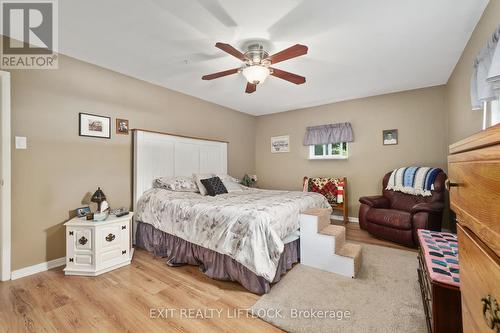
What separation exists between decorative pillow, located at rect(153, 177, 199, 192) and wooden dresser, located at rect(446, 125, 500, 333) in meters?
3.17

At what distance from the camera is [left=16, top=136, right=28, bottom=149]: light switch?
2.32m

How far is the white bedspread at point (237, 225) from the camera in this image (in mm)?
1960

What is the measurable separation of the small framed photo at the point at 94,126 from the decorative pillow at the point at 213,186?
1.50m

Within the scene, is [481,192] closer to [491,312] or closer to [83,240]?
[491,312]

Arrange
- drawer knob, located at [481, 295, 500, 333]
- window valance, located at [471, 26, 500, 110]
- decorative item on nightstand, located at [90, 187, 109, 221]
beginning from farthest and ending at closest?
1. decorative item on nightstand, located at [90, 187, 109, 221]
2. window valance, located at [471, 26, 500, 110]
3. drawer knob, located at [481, 295, 500, 333]

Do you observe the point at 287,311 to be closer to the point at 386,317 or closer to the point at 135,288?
the point at 386,317

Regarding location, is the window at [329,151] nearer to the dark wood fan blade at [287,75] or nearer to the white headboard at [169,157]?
the white headboard at [169,157]

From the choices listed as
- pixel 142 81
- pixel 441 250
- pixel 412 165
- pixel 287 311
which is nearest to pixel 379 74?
pixel 412 165

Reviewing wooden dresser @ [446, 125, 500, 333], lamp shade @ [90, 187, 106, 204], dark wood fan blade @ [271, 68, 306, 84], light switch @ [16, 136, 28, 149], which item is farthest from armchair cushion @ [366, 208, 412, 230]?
light switch @ [16, 136, 28, 149]

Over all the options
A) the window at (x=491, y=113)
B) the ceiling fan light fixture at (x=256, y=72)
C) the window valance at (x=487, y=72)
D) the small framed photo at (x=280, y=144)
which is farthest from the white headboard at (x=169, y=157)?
the window at (x=491, y=113)

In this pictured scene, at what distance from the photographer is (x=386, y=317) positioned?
165 cm

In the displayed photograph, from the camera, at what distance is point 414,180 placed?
3.46 m

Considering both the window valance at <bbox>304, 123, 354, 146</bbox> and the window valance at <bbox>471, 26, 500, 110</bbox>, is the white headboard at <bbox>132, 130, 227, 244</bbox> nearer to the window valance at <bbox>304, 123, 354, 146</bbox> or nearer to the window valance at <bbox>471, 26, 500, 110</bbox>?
the window valance at <bbox>304, 123, 354, 146</bbox>

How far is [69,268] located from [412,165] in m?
5.22
